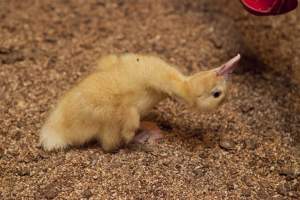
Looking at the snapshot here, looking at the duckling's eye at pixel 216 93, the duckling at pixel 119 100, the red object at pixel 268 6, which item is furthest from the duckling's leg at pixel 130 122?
the red object at pixel 268 6

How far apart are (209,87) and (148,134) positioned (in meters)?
0.47

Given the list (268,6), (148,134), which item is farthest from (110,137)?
(268,6)

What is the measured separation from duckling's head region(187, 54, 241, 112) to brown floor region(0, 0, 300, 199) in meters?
0.28

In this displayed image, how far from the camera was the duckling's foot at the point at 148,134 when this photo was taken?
107 inches

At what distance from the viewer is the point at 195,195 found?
2.38 m

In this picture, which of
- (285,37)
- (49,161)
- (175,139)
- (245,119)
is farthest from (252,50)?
(49,161)

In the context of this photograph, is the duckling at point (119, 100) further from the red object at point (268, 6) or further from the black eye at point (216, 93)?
the red object at point (268, 6)

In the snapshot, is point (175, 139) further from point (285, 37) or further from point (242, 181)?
point (285, 37)

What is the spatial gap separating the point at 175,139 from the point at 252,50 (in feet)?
3.51

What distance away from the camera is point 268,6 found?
2.30 meters

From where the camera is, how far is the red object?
7.48 feet

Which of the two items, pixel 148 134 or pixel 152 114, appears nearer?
pixel 148 134

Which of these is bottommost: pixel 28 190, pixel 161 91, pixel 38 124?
pixel 28 190

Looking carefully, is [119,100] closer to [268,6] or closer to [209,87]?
[209,87]
